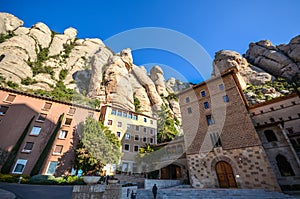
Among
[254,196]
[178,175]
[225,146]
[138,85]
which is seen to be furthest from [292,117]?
[138,85]

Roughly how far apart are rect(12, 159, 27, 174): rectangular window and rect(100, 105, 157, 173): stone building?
13589 mm

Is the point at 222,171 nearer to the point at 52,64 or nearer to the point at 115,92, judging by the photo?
the point at 115,92

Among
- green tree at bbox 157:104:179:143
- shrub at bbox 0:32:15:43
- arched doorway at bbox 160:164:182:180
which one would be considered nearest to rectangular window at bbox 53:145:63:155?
arched doorway at bbox 160:164:182:180

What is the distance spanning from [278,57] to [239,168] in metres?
52.3

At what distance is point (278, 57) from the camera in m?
47.5

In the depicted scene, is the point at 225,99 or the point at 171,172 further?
the point at 171,172

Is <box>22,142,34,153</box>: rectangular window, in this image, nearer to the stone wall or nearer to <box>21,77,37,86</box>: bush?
the stone wall

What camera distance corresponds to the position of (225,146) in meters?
16.6

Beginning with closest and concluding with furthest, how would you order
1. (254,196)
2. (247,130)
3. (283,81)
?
(254,196) → (247,130) → (283,81)

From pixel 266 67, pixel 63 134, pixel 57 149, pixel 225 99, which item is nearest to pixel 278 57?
pixel 266 67

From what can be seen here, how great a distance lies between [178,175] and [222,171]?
8.40m

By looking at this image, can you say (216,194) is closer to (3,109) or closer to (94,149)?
(94,149)

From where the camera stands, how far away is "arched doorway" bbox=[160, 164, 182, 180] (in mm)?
22681

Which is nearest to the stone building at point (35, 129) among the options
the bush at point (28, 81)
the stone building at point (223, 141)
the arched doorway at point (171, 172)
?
the arched doorway at point (171, 172)
